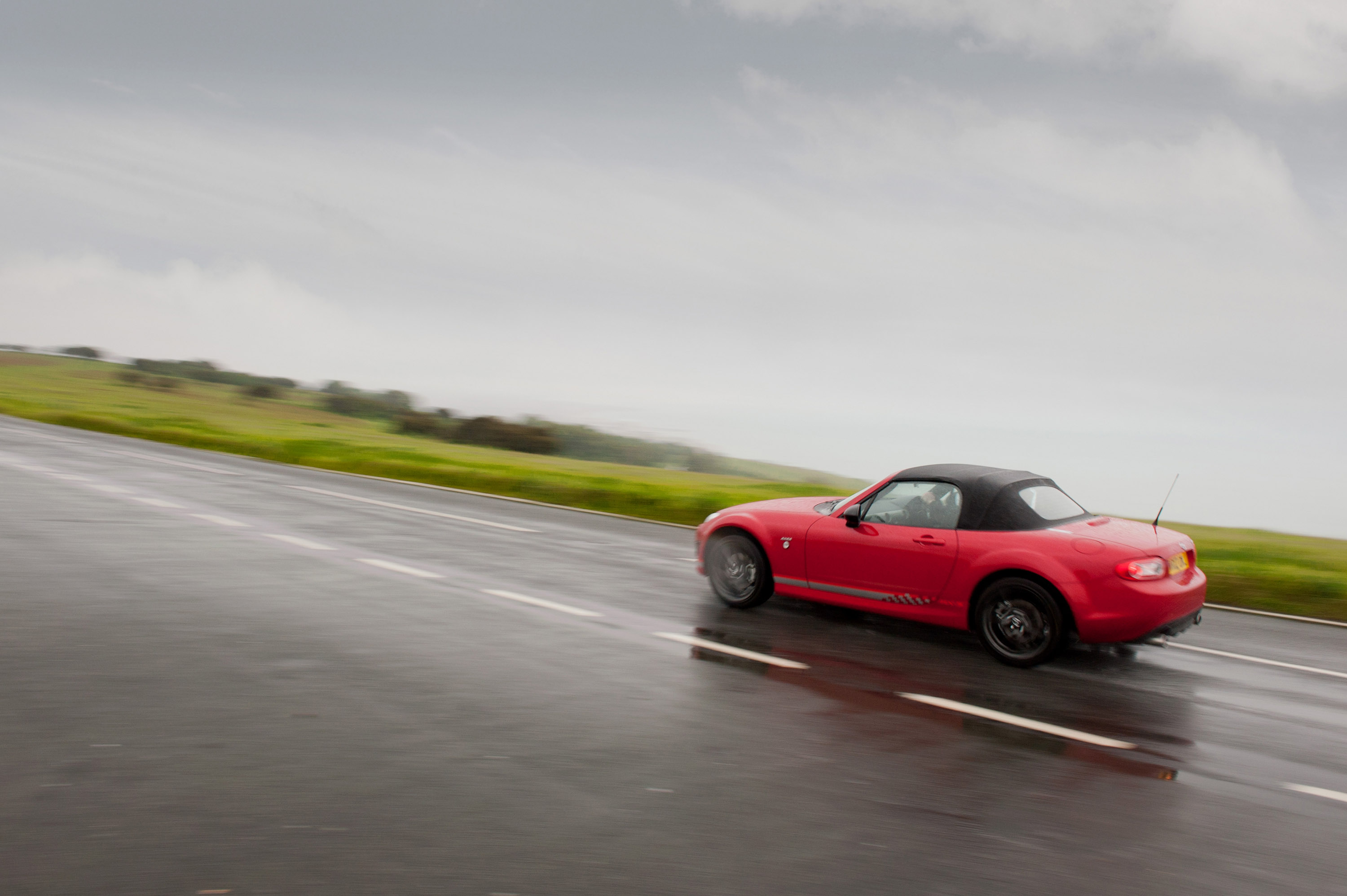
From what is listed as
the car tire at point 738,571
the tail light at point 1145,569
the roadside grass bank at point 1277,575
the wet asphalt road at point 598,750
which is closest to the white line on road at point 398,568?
the wet asphalt road at point 598,750

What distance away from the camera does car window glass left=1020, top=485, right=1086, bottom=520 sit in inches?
297

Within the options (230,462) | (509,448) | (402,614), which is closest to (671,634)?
(402,614)

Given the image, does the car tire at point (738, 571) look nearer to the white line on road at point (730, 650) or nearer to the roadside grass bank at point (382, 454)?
the white line on road at point (730, 650)

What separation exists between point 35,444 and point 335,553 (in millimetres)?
18557

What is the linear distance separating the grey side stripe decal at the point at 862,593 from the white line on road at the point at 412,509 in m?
A: 6.58

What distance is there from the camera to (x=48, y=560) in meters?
9.15

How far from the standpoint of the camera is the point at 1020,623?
719 centimetres

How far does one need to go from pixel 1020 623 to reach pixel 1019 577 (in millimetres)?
341

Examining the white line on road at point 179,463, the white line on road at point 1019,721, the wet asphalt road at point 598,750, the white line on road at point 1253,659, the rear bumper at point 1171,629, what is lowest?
the wet asphalt road at point 598,750

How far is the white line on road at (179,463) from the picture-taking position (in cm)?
2073

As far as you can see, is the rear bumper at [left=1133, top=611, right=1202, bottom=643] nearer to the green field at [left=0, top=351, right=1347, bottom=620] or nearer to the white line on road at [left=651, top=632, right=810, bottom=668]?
the white line on road at [left=651, top=632, right=810, bottom=668]

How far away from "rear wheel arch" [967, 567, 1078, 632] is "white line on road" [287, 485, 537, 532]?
817 cm

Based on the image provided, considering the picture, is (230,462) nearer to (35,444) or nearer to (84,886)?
(35,444)

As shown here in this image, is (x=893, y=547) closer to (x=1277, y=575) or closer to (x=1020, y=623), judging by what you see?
(x=1020, y=623)
